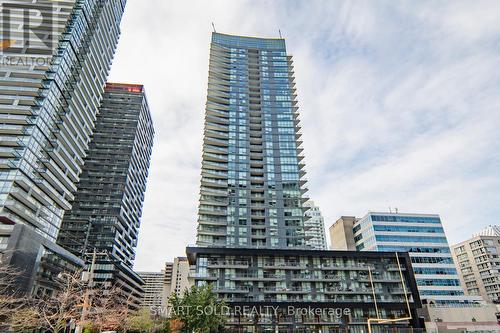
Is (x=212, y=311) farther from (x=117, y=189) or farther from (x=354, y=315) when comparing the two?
(x=117, y=189)

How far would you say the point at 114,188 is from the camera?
119562 millimetres

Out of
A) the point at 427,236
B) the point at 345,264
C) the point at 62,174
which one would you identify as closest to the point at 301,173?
the point at 345,264

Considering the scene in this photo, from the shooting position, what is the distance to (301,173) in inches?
3720

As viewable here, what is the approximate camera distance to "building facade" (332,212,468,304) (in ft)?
267

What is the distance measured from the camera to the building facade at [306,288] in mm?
65312

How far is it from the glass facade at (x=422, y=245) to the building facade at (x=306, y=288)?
477 inches

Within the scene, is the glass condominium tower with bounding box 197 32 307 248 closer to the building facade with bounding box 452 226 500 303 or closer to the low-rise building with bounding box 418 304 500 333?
the low-rise building with bounding box 418 304 500 333

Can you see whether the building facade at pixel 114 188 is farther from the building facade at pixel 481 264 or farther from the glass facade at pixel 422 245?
the building facade at pixel 481 264

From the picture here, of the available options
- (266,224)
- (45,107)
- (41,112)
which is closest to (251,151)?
(266,224)

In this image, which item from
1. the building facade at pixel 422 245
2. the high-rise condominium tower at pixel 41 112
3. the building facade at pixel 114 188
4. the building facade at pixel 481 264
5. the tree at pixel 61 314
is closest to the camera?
the tree at pixel 61 314

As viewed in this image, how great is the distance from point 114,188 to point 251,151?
5718 centimetres

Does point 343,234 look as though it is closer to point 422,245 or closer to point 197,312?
point 422,245

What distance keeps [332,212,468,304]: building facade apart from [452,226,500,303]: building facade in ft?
101

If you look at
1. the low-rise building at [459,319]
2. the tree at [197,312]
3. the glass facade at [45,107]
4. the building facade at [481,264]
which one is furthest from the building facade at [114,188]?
the building facade at [481,264]
